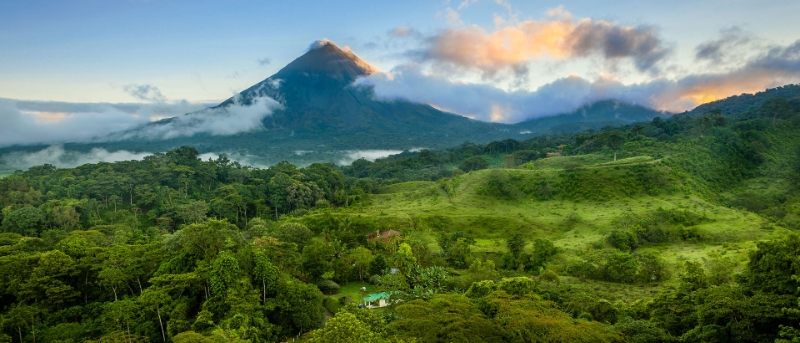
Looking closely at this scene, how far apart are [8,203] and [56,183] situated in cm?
601

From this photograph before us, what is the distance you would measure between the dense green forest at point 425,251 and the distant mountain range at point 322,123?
53331 millimetres

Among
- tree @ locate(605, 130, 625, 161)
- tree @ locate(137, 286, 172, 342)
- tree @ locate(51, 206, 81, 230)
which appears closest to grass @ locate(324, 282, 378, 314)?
tree @ locate(137, 286, 172, 342)

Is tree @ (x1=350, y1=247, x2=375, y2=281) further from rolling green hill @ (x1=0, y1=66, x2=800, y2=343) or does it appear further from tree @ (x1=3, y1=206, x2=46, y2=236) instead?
tree @ (x1=3, y1=206, x2=46, y2=236)

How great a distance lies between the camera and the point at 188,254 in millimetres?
20375

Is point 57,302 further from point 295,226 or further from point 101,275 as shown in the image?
point 295,226

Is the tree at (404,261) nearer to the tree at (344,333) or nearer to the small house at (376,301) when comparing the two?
the small house at (376,301)

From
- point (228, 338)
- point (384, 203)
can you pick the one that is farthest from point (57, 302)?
point (384, 203)

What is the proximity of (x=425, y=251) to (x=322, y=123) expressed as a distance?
339 ft

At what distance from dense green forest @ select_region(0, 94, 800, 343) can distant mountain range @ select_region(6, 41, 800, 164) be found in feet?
175

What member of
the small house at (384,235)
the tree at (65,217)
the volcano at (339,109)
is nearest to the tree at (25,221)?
the tree at (65,217)

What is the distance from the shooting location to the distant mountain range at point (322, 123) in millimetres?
105875

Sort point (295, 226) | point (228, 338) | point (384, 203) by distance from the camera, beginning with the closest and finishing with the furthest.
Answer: point (228, 338) < point (295, 226) < point (384, 203)

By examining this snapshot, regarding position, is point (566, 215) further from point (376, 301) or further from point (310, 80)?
point (310, 80)

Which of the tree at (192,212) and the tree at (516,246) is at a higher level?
the tree at (192,212)
